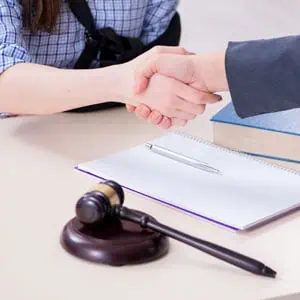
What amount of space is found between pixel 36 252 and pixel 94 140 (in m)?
0.36

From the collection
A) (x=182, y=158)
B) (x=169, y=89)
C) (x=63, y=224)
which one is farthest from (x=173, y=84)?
(x=63, y=224)

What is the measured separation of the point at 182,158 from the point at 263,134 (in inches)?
4.8

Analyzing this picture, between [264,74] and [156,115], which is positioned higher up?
[264,74]

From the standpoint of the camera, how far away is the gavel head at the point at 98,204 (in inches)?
30.6

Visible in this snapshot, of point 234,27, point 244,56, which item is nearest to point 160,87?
point 244,56

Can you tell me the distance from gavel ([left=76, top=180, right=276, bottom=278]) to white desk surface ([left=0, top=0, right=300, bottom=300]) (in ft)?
0.04

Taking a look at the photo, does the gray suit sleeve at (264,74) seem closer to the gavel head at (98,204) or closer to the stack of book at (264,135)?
the stack of book at (264,135)

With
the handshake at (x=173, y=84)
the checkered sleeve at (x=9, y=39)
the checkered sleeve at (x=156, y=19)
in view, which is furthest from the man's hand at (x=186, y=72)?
the checkered sleeve at (x=156, y=19)

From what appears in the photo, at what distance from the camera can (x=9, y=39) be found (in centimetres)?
120

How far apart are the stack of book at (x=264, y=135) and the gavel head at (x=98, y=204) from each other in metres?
0.30

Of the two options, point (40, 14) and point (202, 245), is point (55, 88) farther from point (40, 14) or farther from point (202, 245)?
point (202, 245)

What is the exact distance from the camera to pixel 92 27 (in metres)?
1.31

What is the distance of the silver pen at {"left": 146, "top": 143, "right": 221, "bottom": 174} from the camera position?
0.99 m

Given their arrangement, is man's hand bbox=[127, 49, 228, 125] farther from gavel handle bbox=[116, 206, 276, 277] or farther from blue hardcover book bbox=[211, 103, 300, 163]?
gavel handle bbox=[116, 206, 276, 277]
